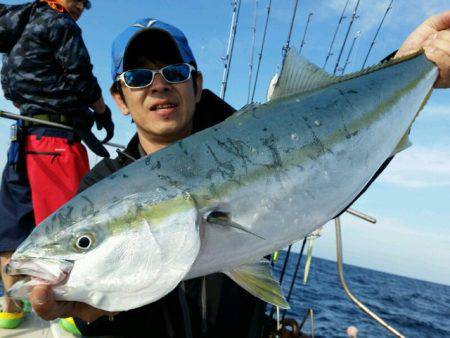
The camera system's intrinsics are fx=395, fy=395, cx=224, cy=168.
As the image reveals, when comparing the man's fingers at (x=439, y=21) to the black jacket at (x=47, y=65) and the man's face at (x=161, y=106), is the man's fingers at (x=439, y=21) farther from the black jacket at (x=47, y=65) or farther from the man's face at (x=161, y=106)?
the black jacket at (x=47, y=65)

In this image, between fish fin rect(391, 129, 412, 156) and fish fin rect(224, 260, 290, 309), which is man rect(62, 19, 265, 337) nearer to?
fish fin rect(224, 260, 290, 309)

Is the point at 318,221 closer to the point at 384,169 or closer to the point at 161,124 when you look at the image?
the point at 384,169

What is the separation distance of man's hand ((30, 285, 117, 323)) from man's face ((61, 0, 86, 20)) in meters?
2.90

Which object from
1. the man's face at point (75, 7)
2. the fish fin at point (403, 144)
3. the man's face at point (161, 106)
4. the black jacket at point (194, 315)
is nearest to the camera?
the fish fin at point (403, 144)

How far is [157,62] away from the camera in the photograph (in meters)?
2.71

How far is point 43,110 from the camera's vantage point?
348 centimetres

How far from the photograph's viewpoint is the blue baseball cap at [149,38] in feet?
8.63

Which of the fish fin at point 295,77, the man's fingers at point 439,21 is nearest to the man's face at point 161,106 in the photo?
the fish fin at point 295,77

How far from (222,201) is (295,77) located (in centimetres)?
81

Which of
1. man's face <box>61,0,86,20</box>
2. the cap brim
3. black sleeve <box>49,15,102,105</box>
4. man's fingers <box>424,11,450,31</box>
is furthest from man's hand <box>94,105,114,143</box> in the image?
man's fingers <box>424,11,450,31</box>

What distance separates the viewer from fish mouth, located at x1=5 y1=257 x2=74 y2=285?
1.46 m

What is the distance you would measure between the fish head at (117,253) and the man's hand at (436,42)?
1818mm

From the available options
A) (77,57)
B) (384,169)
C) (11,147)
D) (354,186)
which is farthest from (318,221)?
(11,147)

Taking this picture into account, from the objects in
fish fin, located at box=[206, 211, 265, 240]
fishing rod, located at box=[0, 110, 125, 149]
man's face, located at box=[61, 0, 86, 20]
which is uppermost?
man's face, located at box=[61, 0, 86, 20]
